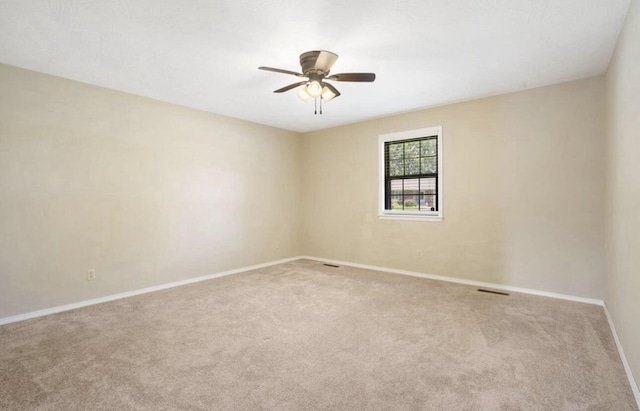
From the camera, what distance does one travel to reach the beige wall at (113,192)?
3115mm

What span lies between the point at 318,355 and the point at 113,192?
10.3ft

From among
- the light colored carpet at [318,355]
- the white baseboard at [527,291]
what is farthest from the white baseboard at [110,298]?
the white baseboard at [527,291]

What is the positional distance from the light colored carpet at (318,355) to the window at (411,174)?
1523 mm

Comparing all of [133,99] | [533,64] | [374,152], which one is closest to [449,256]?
[374,152]

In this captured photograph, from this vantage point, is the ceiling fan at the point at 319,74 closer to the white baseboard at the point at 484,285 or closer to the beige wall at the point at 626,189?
the beige wall at the point at 626,189

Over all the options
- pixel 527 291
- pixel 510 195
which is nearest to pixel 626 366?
pixel 527 291

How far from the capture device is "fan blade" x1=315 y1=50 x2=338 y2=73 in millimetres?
2586

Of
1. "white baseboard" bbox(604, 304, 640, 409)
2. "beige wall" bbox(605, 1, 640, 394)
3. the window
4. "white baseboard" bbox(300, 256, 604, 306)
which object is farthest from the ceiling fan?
"white baseboard" bbox(300, 256, 604, 306)

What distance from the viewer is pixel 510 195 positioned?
3.95 m

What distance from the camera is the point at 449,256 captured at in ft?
14.6

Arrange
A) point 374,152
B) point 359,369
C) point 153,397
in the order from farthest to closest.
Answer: point 374,152
point 359,369
point 153,397

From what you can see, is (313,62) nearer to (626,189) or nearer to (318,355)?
(318,355)

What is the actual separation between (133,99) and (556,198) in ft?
17.5

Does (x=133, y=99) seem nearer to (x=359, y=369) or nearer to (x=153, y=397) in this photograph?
(x=153, y=397)
